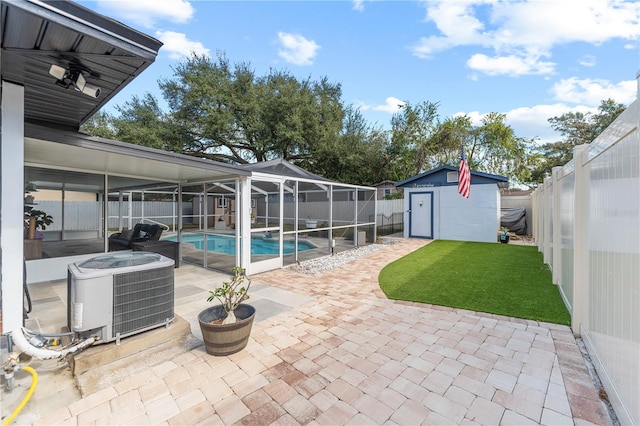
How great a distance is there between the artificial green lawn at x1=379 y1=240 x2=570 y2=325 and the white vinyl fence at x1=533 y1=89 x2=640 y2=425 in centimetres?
91

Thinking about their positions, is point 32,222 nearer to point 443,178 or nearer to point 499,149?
point 443,178

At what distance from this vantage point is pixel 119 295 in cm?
280

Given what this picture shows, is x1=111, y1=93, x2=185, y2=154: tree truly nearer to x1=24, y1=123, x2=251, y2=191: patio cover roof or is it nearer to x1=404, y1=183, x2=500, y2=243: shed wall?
x1=24, y1=123, x2=251, y2=191: patio cover roof

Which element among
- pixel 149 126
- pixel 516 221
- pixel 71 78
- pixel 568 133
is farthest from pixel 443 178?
pixel 568 133

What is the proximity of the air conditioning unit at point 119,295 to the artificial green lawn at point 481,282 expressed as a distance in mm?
3396

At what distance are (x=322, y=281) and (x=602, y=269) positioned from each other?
13.8 ft

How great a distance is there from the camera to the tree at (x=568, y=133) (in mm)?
19109

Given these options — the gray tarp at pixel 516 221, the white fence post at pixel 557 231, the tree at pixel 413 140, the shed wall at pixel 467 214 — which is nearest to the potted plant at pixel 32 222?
the white fence post at pixel 557 231

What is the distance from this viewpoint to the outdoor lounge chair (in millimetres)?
7055

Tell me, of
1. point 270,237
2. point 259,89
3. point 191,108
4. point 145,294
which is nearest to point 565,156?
point 259,89

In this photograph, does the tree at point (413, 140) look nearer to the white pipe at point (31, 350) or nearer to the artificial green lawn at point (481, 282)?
the artificial green lawn at point (481, 282)

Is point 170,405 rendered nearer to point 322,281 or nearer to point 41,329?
point 41,329

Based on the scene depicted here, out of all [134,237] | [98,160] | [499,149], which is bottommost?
[134,237]

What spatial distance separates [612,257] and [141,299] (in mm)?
4118
